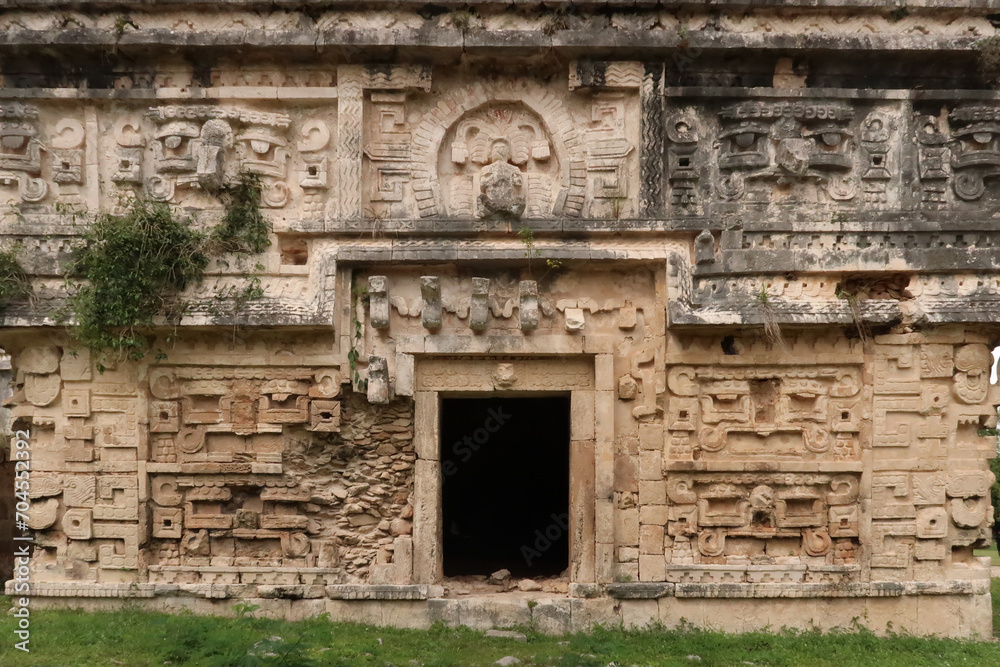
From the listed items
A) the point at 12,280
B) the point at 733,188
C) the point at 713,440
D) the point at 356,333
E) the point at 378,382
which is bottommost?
→ the point at 713,440

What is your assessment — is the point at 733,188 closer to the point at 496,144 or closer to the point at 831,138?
the point at 831,138

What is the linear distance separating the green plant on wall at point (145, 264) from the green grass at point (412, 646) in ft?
7.37

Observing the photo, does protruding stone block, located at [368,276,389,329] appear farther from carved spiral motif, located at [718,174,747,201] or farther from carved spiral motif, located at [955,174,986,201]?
carved spiral motif, located at [955,174,986,201]

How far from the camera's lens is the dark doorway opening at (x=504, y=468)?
33.9ft

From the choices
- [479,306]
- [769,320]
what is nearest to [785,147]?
[769,320]

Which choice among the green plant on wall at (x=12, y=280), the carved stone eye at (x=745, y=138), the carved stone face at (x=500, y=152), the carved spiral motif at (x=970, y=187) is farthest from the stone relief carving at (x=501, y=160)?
the green plant on wall at (x=12, y=280)

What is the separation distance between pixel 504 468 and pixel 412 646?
4992 millimetres

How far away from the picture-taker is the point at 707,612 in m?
6.55

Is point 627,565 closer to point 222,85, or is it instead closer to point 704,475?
point 704,475

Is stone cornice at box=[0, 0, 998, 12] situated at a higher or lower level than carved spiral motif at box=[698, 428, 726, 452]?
higher

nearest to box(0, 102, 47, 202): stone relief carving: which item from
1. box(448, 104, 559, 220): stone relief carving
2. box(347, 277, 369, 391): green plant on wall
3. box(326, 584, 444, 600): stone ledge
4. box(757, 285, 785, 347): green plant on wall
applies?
box(347, 277, 369, 391): green plant on wall

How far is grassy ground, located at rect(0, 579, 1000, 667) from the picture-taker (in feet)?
18.2

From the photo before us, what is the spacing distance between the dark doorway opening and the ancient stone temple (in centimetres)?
342

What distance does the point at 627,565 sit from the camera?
6629 mm
